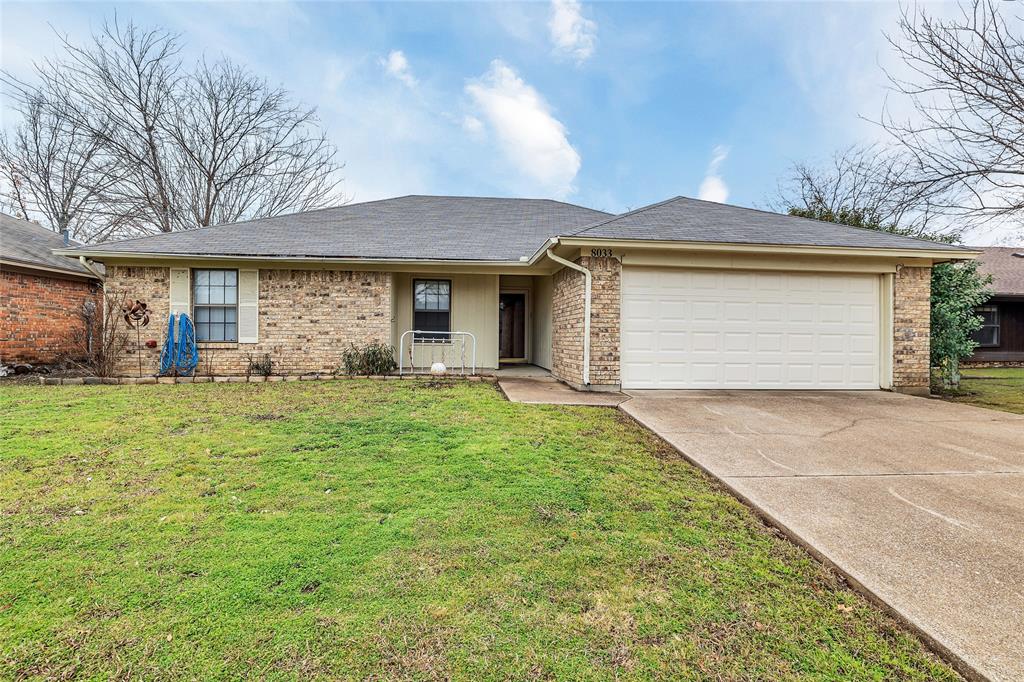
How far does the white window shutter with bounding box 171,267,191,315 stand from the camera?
948cm

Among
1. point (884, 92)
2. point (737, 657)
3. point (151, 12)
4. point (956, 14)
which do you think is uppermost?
point (151, 12)

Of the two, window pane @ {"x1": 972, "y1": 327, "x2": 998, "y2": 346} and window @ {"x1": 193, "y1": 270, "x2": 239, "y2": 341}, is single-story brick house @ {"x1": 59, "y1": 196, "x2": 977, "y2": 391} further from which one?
window pane @ {"x1": 972, "y1": 327, "x2": 998, "y2": 346}

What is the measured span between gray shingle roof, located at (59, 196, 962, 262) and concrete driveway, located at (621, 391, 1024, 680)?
3.02 m

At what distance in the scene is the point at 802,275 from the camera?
8.00 metres

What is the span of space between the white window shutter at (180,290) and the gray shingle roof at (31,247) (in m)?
3.77

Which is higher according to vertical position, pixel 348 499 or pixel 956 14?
pixel 956 14

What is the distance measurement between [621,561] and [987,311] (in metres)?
22.0

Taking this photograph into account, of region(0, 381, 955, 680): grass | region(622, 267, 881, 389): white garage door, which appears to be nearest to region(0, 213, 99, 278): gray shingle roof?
region(0, 381, 955, 680): grass

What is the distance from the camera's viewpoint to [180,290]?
9.51 m

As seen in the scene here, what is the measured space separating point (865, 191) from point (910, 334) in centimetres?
1082

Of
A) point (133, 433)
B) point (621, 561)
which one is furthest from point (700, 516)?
point (133, 433)

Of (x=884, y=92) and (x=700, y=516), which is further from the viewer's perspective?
(x=884, y=92)

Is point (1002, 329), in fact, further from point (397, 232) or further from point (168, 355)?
point (168, 355)

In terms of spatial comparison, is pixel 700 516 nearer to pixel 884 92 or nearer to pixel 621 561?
pixel 621 561
